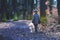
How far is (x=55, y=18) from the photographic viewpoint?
1777 centimetres

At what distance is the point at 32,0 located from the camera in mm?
34688

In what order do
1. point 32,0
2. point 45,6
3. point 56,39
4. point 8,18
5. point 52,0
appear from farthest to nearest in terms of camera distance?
1. point 32,0
2. point 8,18
3. point 52,0
4. point 45,6
5. point 56,39

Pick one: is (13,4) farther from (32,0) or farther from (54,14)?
(54,14)

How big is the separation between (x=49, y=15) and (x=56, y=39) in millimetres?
6949

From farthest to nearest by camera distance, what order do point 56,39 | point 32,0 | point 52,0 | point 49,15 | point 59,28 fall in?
point 32,0
point 52,0
point 49,15
point 59,28
point 56,39

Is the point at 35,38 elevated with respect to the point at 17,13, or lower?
elevated

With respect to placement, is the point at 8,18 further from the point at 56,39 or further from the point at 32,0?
the point at 56,39

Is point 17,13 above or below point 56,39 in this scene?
below

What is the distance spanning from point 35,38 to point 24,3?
2308cm

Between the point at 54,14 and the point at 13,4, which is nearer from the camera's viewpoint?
the point at 54,14

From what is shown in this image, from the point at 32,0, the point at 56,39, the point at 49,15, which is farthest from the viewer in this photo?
the point at 32,0

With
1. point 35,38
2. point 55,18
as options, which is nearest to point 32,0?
point 55,18

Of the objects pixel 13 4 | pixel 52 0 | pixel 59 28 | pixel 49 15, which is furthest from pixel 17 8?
pixel 59 28

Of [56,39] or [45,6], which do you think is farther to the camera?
[45,6]
